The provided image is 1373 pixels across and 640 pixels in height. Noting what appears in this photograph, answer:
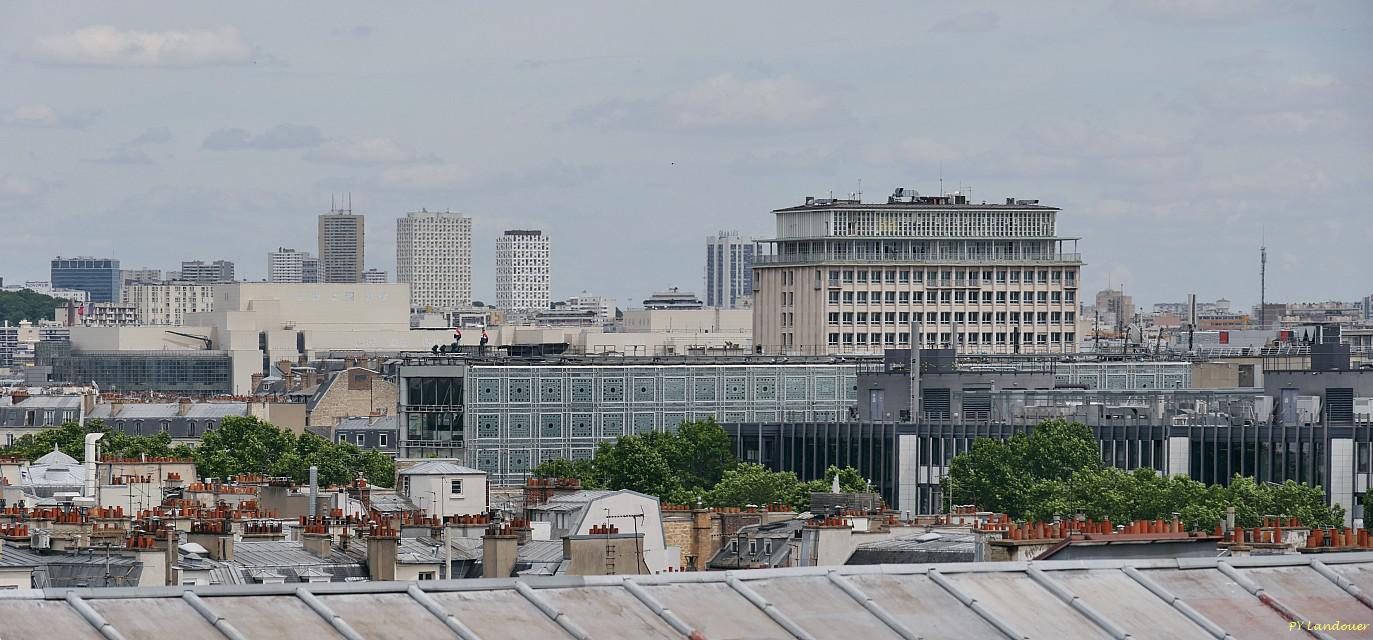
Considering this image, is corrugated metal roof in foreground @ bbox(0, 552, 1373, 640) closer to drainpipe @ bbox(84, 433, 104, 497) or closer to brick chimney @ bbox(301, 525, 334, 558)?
brick chimney @ bbox(301, 525, 334, 558)

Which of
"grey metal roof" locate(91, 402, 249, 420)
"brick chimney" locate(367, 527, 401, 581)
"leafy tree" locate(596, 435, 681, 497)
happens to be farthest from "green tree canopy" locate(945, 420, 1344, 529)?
"grey metal roof" locate(91, 402, 249, 420)

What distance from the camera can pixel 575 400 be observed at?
140250mm

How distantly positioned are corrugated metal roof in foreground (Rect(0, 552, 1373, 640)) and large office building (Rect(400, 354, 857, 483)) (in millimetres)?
103240

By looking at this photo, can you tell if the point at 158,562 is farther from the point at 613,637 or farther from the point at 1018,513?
the point at 1018,513

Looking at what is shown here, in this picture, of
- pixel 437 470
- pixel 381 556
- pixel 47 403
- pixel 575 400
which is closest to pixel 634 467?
pixel 575 400

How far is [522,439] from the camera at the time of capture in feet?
454

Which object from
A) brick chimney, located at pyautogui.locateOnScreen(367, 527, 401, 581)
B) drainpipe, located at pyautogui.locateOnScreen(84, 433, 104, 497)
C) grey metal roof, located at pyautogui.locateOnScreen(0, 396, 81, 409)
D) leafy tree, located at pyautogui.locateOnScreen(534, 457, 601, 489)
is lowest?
leafy tree, located at pyautogui.locateOnScreen(534, 457, 601, 489)

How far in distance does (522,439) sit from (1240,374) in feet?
141

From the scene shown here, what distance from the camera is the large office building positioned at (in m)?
138

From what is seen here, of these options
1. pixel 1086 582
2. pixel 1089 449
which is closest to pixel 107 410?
pixel 1089 449

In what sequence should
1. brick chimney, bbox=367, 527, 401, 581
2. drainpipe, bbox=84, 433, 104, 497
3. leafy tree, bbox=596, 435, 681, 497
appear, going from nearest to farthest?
1. brick chimney, bbox=367, 527, 401, 581
2. drainpipe, bbox=84, 433, 104, 497
3. leafy tree, bbox=596, 435, 681, 497

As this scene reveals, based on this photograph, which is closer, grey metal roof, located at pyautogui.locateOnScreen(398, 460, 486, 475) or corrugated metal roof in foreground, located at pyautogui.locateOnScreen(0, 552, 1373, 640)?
corrugated metal roof in foreground, located at pyautogui.locateOnScreen(0, 552, 1373, 640)

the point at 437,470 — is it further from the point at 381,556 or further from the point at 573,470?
the point at 573,470

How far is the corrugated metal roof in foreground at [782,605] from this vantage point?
27125 mm
